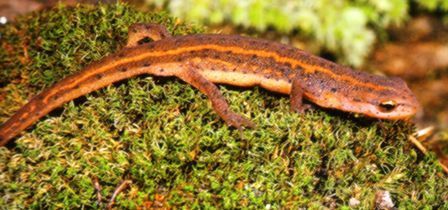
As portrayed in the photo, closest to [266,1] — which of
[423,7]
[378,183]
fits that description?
[423,7]

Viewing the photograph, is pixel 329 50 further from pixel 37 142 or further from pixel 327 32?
pixel 37 142

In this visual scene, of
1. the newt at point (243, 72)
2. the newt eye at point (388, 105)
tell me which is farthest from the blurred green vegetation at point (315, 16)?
the newt eye at point (388, 105)

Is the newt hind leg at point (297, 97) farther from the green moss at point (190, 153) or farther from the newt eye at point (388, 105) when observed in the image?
the newt eye at point (388, 105)

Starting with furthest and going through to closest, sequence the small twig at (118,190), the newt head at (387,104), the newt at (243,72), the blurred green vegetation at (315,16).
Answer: the blurred green vegetation at (315,16)
the newt head at (387,104)
the newt at (243,72)
the small twig at (118,190)

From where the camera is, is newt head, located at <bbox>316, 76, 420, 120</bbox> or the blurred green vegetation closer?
newt head, located at <bbox>316, 76, 420, 120</bbox>

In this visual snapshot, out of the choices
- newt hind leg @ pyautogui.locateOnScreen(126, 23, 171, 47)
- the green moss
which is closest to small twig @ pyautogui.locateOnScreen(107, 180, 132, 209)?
the green moss

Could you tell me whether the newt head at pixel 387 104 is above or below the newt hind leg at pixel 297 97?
below

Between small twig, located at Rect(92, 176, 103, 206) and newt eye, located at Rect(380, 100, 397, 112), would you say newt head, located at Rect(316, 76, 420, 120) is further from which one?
small twig, located at Rect(92, 176, 103, 206)
